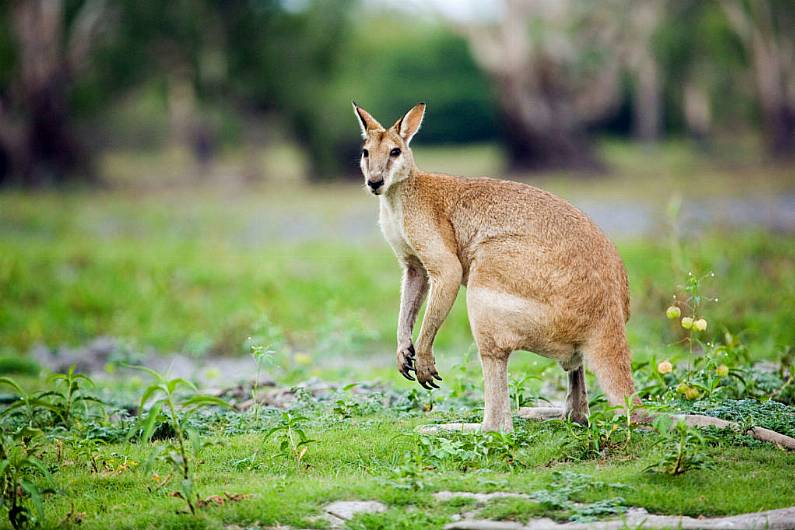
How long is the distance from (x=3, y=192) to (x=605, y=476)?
567 inches

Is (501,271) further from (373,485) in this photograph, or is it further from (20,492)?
(20,492)

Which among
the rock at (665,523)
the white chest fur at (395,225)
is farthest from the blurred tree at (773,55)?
the rock at (665,523)

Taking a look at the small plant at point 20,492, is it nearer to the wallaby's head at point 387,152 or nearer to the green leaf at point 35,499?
the green leaf at point 35,499

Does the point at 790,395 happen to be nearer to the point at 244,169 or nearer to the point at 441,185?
the point at 441,185

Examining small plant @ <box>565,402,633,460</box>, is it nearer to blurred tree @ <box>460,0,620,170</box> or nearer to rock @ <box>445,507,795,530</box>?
rock @ <box>445,507,795,530</box>

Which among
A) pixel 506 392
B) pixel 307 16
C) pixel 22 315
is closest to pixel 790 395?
pixel 506 392

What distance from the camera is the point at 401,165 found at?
5070mm

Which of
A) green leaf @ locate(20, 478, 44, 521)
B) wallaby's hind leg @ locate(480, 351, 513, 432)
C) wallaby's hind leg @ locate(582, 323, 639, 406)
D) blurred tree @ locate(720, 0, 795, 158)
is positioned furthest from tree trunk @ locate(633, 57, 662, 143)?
green leaf @ locate(20, 478, 44, 521)

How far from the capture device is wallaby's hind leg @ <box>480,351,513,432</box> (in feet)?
15.0

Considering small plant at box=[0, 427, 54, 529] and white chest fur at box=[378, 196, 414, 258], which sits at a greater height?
white chest fur at box=[378, 196, 414, 258]

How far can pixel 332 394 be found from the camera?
18.5ft

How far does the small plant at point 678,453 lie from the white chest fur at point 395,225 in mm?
1569

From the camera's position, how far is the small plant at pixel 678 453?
3988 millimetres

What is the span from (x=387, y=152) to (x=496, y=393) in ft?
4.29
